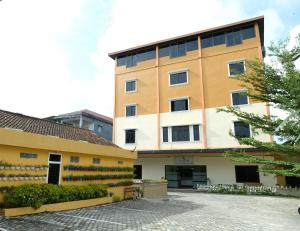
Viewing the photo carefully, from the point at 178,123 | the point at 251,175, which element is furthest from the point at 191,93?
the point at 251,175

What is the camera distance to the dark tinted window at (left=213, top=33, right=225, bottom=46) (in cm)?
2823

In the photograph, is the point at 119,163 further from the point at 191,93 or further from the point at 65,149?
the point at 191,93

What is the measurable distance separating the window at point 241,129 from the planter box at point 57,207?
1506cm

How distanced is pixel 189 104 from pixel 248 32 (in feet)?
31.0

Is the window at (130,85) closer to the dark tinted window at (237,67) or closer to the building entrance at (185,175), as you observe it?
the building entrance at (185,175)

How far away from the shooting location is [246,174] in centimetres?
2509

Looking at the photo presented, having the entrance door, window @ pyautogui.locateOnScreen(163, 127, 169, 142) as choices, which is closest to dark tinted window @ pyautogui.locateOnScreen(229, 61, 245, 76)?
window @ pyautogui.locateOnScreen(163, 127, 169, 142)

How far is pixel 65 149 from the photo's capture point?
1342 cm

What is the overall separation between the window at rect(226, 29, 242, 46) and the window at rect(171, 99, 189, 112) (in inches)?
296

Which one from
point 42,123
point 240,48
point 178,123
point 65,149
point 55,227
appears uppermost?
point 240,48

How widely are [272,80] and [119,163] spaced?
36.1 feet

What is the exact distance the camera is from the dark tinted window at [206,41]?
28781mm

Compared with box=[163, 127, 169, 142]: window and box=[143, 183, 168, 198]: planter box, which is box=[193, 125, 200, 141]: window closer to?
box=[163, 127, 169, 142]: window

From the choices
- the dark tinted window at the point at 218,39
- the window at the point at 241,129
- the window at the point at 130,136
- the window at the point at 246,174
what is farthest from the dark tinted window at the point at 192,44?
the window at the point at 246,174
